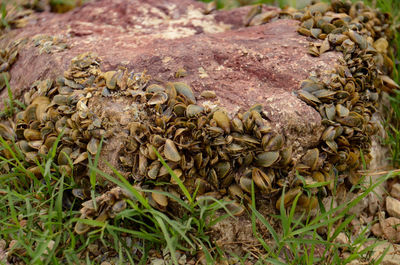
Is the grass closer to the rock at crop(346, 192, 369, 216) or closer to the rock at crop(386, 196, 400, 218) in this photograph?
the rock at crop(346, 192, 369, 216)

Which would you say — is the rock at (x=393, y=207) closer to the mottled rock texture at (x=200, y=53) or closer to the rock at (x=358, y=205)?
the rock at (x=358, y=205)

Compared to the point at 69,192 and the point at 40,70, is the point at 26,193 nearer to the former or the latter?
the point at 69,192

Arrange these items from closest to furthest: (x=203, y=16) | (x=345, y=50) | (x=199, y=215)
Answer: (x=199, y=215), (x=345, y=50), (x=203, y=16)

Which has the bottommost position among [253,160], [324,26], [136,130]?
[253,160]

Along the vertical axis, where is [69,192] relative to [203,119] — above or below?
below

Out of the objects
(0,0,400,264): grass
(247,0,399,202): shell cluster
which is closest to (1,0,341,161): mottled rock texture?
(247,0,399,202): shell cluster

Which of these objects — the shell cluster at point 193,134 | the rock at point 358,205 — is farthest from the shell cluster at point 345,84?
the rock at point 358,205

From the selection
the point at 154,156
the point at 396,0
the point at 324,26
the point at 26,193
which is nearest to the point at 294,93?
the point at 324,26
